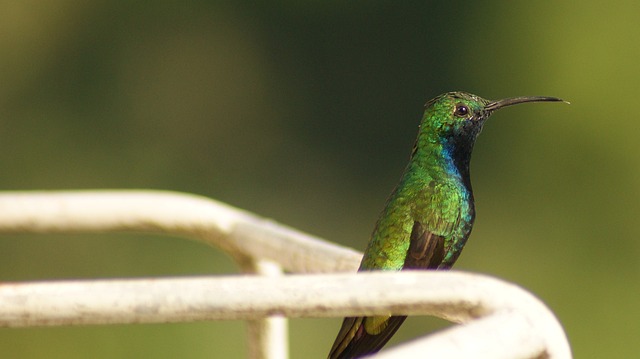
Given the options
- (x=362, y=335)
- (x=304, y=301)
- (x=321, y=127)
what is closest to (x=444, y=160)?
(x=362, y=335)

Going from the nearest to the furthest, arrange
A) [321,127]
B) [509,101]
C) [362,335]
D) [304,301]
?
[304,301] < [362,335] < [509,101] < [321,127]

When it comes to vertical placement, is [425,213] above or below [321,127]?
above

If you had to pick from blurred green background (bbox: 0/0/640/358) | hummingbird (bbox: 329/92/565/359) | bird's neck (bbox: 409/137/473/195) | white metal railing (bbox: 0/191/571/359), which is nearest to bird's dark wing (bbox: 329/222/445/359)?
→ hummingbird (bbox: 329/92/565/359)

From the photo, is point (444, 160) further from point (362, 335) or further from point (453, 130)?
point (362, 335)

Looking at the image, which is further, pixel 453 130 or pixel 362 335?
pixel 453 130

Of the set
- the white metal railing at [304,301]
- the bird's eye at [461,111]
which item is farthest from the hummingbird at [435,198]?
the white metal railing at [304,301]

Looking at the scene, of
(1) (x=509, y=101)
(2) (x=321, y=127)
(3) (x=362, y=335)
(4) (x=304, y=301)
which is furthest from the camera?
(2) (x=321, y=127)

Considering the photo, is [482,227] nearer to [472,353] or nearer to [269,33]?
[269,33]
